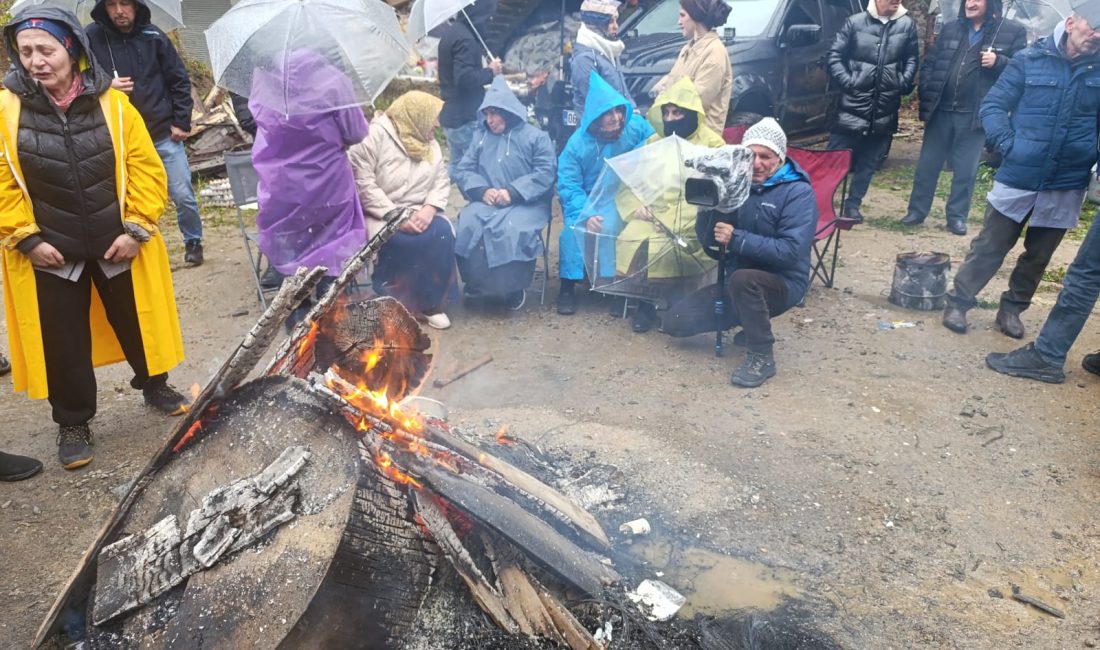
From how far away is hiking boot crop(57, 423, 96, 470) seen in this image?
13.8 feet

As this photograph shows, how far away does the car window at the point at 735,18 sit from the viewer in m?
8.59

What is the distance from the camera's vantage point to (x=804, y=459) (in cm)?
413

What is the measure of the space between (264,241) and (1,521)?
7.77ft

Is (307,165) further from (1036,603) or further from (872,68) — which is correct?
(872,68)

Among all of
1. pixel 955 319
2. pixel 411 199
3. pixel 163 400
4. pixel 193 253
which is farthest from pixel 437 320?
pixel 955 319

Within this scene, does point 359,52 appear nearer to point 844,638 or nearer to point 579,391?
point 579,391

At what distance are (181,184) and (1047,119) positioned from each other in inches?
269

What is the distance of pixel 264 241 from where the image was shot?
541cm

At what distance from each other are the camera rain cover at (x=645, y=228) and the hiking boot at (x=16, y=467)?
148 inches

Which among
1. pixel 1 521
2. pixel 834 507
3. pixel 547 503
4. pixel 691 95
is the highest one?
pixel 691 95

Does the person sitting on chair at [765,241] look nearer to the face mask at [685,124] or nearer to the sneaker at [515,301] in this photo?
the face mask at [685,124]

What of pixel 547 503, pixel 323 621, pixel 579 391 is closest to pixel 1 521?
pixel 323 621

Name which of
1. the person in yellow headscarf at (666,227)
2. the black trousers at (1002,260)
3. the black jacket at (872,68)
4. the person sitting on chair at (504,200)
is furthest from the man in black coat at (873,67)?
the person sitting on chair at (504,200)

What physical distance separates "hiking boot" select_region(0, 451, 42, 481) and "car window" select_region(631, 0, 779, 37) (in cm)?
747
